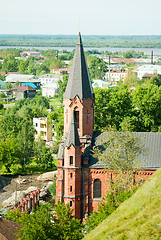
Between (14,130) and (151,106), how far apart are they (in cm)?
2484

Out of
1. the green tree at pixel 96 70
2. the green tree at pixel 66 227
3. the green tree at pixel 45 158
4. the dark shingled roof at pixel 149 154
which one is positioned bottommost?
the green tree at pixel 96 70

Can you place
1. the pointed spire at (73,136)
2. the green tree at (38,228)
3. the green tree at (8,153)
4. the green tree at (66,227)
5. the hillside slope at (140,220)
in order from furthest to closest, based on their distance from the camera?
the green tree at (8,153), the pointed spire at (73,136), the green tree at (66,227), the green tree at (38,228), the hillside slope at (140,220)

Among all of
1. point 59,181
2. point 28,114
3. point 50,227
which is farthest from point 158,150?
point 28,114

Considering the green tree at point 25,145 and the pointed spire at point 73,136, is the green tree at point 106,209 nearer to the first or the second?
the pointed spire at point 73,136

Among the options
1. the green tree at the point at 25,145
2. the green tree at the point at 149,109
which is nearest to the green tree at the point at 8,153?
the green tree at the point at 25,145

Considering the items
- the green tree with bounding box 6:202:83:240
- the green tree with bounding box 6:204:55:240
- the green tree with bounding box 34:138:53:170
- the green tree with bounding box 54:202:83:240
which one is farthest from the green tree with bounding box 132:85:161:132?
the green tree with bounding box 6:204:55:240

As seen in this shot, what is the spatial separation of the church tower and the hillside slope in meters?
12.9

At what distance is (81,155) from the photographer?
4150 centimetres

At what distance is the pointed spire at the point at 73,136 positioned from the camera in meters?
40.4

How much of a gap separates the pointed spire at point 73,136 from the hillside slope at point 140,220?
508 inches

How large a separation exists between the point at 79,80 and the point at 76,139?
17.9 feet

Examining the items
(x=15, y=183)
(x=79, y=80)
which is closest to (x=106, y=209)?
(x=79, y=80)

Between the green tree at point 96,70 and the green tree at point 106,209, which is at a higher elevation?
the green tree at point 106,209

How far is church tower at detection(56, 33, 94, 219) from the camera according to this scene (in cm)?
4069
